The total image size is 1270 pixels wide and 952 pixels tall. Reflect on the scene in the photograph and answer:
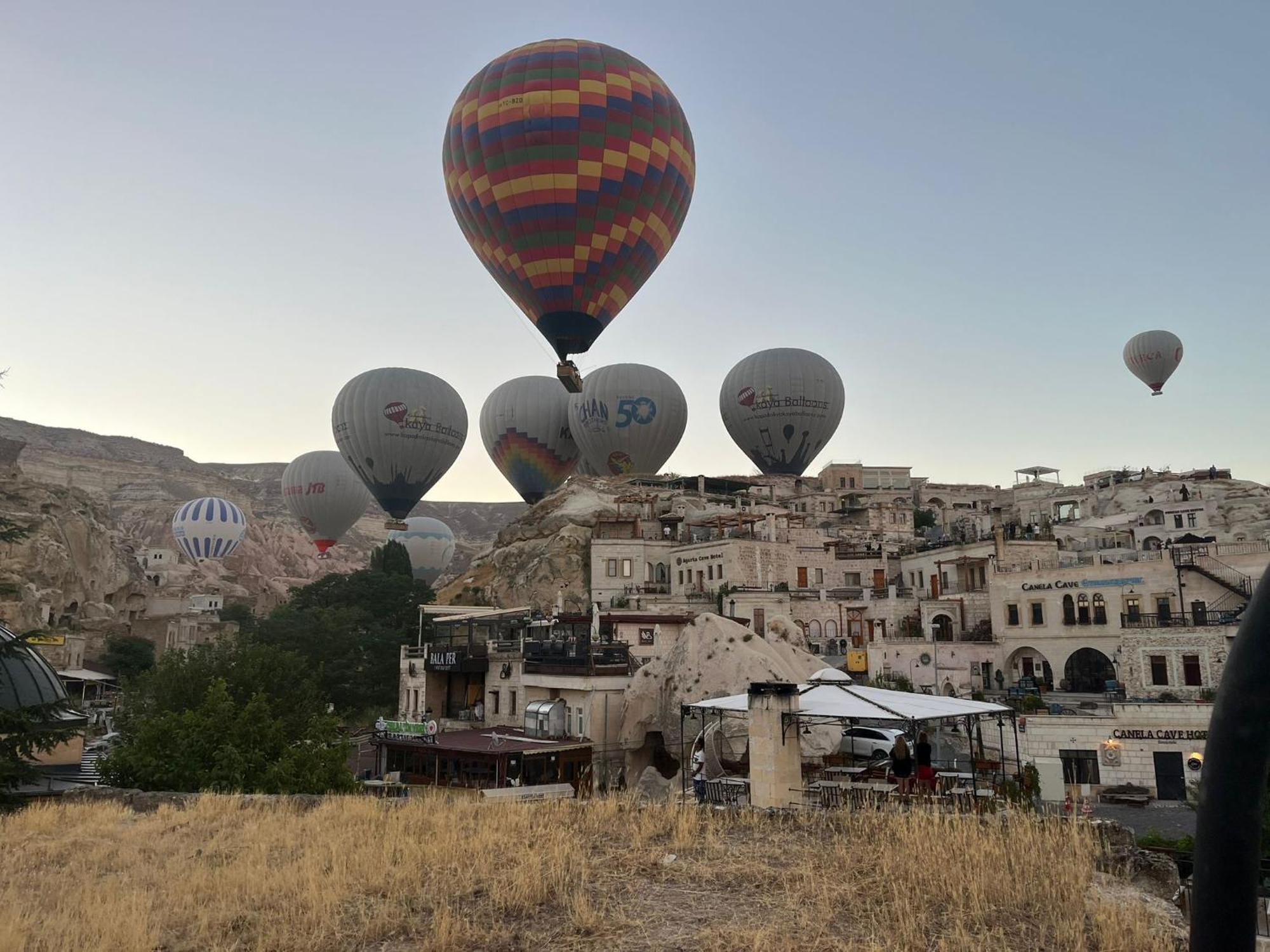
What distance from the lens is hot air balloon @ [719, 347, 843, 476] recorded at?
75.8 meters

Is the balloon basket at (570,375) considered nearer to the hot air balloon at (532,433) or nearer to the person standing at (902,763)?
the person standing at (902,763)

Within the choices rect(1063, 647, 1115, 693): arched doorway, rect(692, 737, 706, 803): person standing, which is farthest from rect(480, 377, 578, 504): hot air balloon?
rect(692, 737, 706, 803): person standing

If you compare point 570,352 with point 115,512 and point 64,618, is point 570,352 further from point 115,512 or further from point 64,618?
point 115,512

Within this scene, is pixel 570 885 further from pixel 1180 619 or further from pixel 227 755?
pixel 1180 619

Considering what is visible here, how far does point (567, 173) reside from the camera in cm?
3631

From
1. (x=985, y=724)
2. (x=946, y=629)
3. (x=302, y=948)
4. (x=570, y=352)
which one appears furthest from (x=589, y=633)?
(x=302, y=948)

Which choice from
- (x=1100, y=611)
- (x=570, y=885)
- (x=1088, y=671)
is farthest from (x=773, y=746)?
(x=1088, y=671)

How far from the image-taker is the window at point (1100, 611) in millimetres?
38438

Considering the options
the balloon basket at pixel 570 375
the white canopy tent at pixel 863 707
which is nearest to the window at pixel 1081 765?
the white canopy tent at pixel 863 707

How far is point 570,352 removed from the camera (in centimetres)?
3922

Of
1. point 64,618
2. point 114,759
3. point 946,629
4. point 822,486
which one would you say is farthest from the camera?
point 822,486

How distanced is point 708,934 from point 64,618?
3131 inches

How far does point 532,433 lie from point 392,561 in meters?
18.7

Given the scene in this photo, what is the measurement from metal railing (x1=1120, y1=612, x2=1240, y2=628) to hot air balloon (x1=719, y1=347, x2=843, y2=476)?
4013 cm
